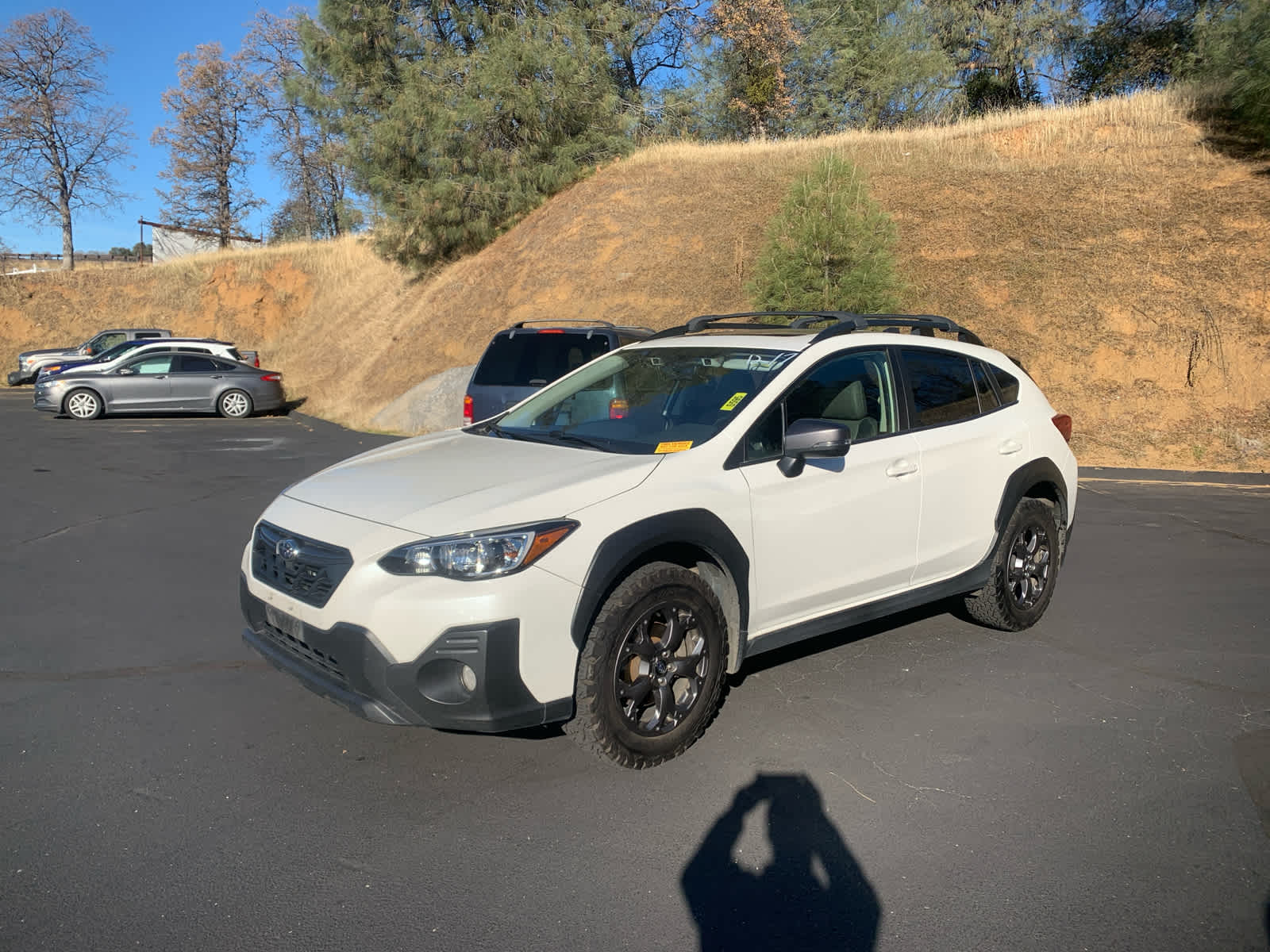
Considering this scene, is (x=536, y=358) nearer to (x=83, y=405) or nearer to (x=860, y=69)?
(x=83, y=405)

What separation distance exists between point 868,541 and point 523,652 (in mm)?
2022

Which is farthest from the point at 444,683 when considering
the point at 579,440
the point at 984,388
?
the point at 984,388

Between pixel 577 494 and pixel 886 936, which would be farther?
pixel 577 494

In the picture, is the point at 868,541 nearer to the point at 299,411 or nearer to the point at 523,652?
the point at 523,652

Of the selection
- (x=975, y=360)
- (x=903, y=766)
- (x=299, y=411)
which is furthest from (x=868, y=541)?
(x=299, y=411)

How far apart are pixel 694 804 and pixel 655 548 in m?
0.99

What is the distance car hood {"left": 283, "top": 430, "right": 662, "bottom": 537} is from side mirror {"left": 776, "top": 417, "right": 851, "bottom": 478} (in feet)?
2.04

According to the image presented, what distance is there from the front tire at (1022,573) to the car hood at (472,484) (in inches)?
103

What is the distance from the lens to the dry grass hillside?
15.9 meters

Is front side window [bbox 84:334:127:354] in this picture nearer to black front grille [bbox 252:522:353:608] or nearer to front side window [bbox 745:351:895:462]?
black front grille [bbox 252:522:353:608]

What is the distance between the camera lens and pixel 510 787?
384 cm

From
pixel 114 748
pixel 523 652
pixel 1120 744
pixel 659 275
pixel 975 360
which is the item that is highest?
pixel 659 275

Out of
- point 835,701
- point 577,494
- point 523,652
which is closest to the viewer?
point 523,652

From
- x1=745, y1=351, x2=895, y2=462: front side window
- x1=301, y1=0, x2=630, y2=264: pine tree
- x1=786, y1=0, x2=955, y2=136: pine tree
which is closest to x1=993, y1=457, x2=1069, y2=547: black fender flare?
x1=745, y1=351, x2=895, y2=462: front side window
